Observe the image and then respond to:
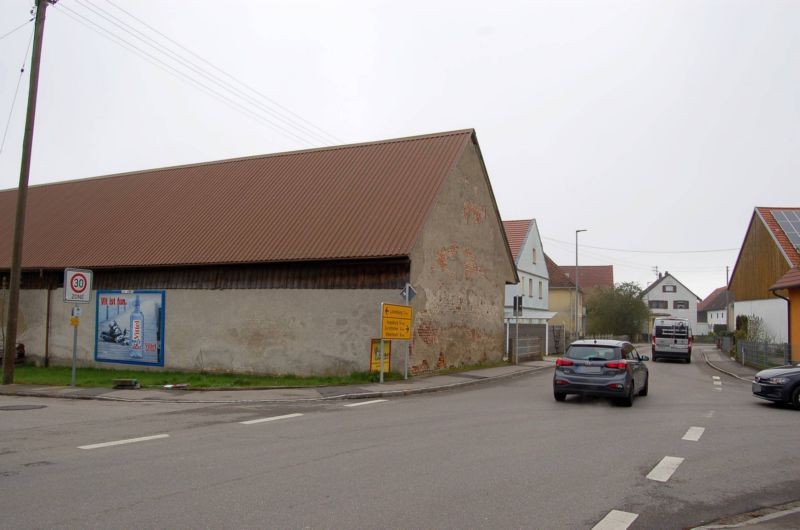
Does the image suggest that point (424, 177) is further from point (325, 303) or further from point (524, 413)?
point (524, 413)

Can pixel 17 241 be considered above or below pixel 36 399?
above

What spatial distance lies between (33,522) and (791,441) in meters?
10.6

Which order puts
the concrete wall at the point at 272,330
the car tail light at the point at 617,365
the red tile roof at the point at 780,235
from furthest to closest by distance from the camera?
the red tile roof at the point at 780,235 → the concrete wall at the point at 272,330 → the car tail light at the point at 617,365

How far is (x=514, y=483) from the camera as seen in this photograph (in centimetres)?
704

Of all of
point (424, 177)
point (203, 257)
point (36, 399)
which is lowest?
point (36, 399)

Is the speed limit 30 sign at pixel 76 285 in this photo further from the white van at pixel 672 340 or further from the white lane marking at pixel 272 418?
the white van at pixel 672 340

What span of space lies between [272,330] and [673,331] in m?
24.4

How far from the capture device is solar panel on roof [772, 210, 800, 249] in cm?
3422

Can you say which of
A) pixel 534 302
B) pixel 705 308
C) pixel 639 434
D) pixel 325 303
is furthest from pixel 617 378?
pixel 705 308

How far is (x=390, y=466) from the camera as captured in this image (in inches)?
306

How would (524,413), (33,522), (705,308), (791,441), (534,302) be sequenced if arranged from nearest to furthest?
1. (33,522)
2. (791,441)
3. (524,413)
4. (534,302)
5. (705,308)

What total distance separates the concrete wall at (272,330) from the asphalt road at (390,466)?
5963 millimetres

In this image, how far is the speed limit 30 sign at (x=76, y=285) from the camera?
668 inches

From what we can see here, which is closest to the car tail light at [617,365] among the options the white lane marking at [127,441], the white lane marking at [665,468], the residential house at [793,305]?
the white lane marking at [665,468]
